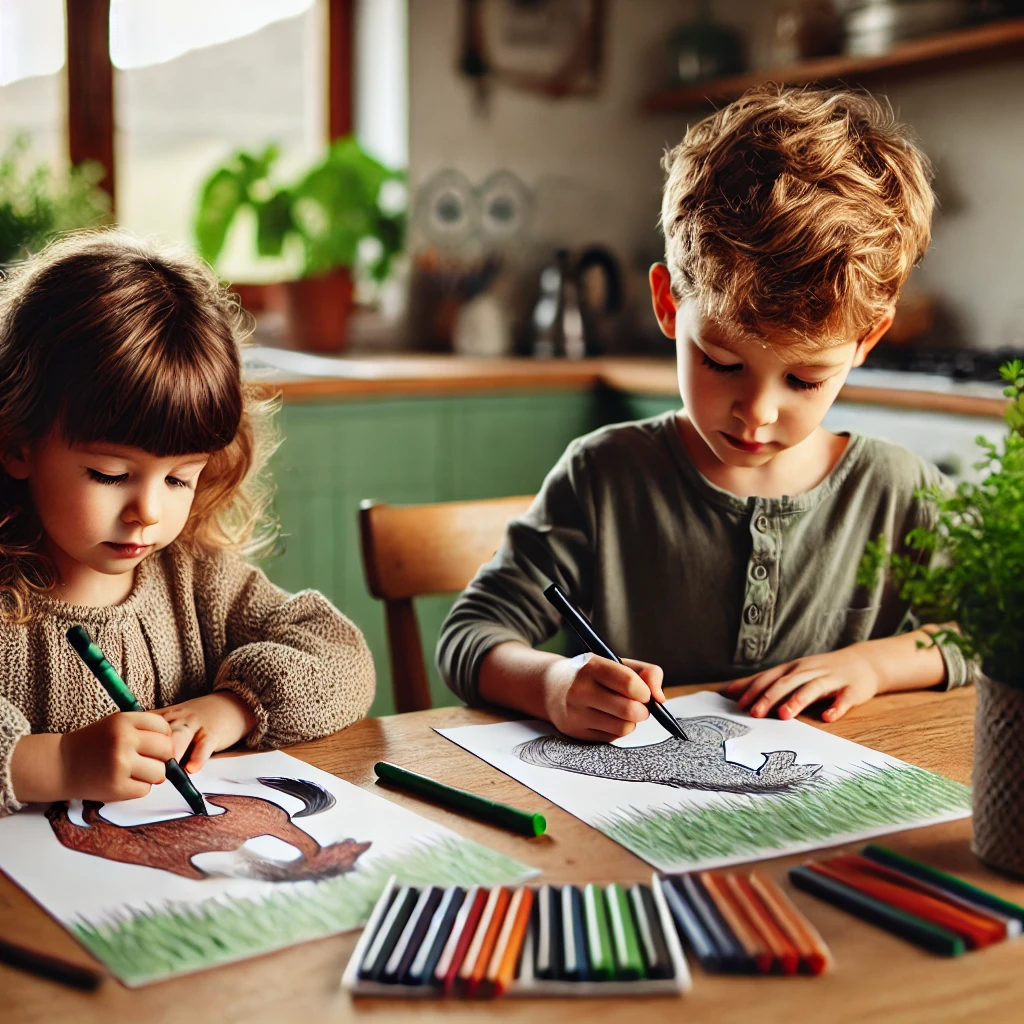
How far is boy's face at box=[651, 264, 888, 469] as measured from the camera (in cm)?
104

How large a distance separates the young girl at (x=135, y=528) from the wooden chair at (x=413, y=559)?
26 cm

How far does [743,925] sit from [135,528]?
537mm

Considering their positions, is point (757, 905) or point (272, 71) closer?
point (757, 905)

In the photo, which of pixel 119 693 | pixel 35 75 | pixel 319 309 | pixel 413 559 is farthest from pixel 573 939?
pixel 35 75

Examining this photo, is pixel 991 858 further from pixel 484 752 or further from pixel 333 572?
pixel 333 572

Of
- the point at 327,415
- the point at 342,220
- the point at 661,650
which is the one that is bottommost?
the point at 661,650

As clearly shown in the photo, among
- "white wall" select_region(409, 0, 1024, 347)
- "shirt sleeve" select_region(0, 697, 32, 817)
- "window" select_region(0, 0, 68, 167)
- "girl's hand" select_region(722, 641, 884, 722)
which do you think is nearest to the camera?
"shirt sleeve" select_region(0, 697, 32, 817)

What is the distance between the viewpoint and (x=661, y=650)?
48.6 inches

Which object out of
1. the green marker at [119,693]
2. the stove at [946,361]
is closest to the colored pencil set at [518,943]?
the green marker at [119,693]

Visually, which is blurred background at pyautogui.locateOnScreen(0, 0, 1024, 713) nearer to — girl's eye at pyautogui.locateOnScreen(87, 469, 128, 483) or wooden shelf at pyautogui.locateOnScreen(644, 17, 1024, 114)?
wooden shelf at pyautogui.locateOnScreen(644, 17, 1024, 114)

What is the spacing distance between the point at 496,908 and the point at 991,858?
29cm

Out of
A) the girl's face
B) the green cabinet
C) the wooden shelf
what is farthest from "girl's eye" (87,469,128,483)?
the wooden shelf

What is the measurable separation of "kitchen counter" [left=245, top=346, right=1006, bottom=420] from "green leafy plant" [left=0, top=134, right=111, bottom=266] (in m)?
0.44

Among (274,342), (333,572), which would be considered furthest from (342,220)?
(333,572)
